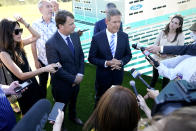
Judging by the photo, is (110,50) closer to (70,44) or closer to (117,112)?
(70,44)

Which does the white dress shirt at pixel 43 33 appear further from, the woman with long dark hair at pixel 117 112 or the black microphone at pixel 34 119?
the woman with long dark hair at pixel 117 112

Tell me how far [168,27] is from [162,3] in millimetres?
3092

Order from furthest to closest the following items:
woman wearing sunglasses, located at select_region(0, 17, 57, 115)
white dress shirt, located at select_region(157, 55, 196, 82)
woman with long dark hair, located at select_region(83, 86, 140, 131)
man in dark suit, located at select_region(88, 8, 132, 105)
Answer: man in dark suit, located at select_region(88, 8, 132, 105) < woman wearing sunglasses, located at select_region(0, 17, 57, 115) < white dress shirt, located at select_region(157, 55, 196, 82) < woman with long dark hair, located at select_region(83, 86, 140, 131)

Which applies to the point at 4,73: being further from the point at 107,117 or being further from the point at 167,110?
the point at 167,110

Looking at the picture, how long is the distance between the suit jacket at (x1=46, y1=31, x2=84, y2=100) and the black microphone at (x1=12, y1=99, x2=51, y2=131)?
1.23 metres

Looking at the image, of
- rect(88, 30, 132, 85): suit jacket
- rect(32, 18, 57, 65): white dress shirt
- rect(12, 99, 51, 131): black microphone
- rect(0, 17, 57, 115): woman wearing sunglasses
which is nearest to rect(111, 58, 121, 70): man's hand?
rect(88, 30, 132, 85): suit jacket

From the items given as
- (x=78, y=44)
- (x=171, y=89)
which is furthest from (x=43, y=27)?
(x=171, y=89)

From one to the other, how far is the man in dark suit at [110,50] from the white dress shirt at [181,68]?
806 millimetres

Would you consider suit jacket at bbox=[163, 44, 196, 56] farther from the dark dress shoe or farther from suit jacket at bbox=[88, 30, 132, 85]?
the dark dress shoe

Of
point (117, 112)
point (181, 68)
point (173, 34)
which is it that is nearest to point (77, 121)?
point (181, 68)

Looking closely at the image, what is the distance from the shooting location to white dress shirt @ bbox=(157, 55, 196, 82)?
181cm

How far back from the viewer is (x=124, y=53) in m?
3.03

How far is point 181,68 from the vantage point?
1922 millimetres

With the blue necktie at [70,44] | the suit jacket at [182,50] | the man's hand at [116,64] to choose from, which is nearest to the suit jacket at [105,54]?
the man's hand at [116,64]
